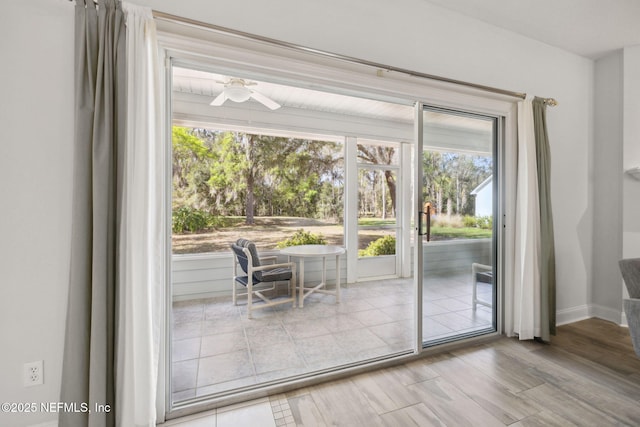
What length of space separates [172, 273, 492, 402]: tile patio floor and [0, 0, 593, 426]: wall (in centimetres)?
93

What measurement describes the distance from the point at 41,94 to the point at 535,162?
3.67 m

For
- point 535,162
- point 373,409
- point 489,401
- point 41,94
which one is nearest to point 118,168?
point 41,94

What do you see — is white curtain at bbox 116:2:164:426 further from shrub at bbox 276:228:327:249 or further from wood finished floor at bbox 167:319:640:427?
shrub at bbox 276:228:327:249

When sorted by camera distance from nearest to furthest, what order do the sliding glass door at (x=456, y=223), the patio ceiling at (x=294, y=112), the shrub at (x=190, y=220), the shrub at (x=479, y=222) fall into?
the sliding glass door at (x=456, y=223) < the shrub at (x=479, y=222) < the patio ceiling at (x=294, y=112) < the shrub at (x=190, y=220)

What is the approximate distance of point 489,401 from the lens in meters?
1.88

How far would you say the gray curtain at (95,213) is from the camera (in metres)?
1.42

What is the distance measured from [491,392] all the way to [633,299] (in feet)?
3.40

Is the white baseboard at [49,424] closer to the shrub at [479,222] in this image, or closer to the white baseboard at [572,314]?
the shrub at [479,222]

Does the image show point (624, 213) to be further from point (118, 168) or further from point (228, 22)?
point (118, 168)

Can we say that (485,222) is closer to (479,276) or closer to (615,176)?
(479,276)

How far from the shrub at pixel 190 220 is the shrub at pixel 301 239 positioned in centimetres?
113

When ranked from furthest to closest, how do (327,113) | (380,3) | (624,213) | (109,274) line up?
(327,113) < (624,213) < (380,3) < (109,274)

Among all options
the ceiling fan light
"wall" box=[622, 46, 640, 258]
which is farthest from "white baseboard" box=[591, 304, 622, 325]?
the ceiling fan light

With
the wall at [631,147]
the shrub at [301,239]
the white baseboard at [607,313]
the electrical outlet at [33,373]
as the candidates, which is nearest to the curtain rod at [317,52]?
the wall at [631,147]
